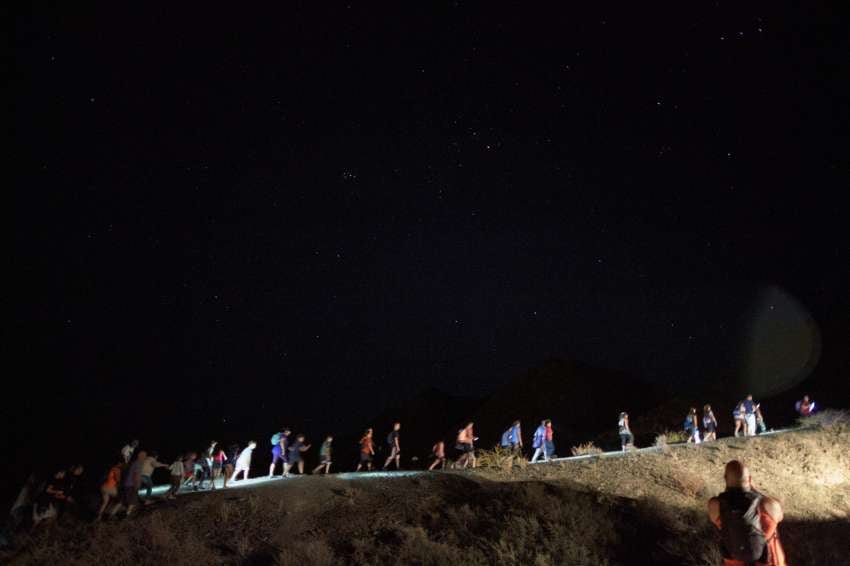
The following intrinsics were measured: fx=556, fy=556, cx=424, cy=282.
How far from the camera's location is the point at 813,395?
1448 inches

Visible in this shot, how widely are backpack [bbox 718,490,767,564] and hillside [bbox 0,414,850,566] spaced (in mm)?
5063

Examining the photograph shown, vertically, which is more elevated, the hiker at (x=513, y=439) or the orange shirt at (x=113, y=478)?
the hiker at (x=513, y=439)

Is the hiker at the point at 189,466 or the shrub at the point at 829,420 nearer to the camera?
the hiker at the point at 189,466

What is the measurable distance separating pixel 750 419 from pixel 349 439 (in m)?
38.9

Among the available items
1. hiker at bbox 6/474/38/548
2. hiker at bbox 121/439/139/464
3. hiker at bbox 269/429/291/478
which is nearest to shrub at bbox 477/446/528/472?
hiker at bbox 269/429/291/478

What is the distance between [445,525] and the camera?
435 inches

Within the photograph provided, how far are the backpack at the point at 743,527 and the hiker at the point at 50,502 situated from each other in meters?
13.4

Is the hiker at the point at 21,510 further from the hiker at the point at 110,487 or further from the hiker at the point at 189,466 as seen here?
the hiker at the point at 189,466

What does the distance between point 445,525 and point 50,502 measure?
29.0ft

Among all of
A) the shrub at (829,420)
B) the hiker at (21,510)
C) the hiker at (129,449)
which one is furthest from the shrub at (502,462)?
the shrub at (829,420)

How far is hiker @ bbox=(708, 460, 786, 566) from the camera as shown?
515 cm

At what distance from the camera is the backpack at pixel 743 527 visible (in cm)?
514

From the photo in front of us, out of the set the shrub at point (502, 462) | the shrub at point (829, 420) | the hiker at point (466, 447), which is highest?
the shrub at point (829, 420)

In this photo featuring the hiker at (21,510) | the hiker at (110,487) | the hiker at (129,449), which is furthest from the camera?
the hiker at (129,449)
